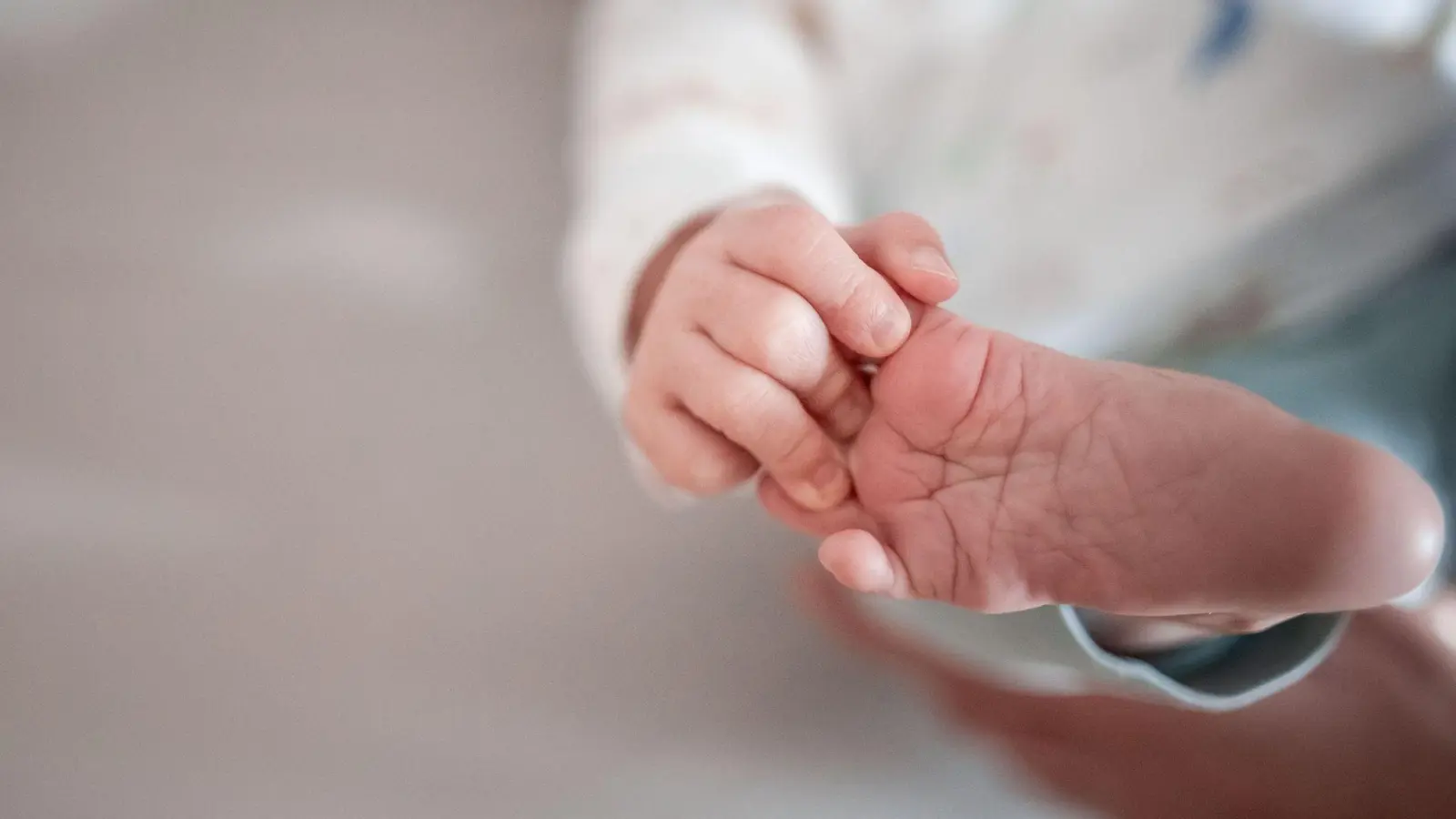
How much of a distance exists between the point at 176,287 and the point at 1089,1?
23.4 inches

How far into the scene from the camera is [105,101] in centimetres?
64

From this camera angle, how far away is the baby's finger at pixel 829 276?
31cm

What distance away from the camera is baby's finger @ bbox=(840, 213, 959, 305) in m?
0.31

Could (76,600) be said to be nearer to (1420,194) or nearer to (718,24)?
(718,24)

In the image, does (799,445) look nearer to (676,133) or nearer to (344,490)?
(676,133)

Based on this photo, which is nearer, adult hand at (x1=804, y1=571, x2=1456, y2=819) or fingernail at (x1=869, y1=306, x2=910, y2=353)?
fingernail at (x1=869, y1=306, x2=910, y2=353)

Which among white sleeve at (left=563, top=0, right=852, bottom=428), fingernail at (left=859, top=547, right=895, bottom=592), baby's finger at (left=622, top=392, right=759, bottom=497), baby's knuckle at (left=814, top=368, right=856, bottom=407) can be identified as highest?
white sleeve at (left=563, top=0, right=852, bottom=428)

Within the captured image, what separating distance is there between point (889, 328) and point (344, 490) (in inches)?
16.8

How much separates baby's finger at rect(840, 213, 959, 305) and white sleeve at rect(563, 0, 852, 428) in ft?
0.33

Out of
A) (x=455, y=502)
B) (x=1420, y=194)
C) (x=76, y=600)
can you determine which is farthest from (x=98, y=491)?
(x=1420, y=194)

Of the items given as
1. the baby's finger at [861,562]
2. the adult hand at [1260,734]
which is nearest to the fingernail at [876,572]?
the baby's finger at [861,562]

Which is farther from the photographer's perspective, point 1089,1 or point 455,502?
point 455,502

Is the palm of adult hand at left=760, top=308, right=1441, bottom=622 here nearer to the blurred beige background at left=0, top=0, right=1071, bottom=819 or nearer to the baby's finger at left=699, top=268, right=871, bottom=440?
the baby's finger at left=699, top=268, right=871, bottom=440

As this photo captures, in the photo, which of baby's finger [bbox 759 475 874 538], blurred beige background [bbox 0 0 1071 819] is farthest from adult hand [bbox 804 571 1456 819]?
baby's finger [bbox 759 475 874 538]
